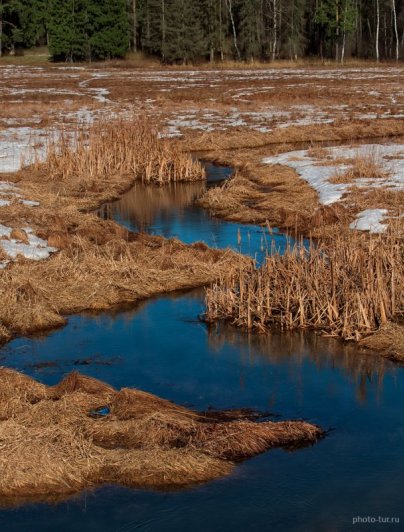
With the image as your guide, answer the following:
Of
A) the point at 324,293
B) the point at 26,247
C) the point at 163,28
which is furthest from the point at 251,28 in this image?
the point at 324,293

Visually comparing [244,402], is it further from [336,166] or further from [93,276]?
[336,166]

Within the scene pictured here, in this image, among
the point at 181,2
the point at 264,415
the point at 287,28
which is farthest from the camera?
the point at 287,28

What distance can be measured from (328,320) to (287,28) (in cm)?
6886

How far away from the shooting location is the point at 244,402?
8.98 meters

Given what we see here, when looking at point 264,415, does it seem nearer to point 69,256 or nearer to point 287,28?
point 69,256

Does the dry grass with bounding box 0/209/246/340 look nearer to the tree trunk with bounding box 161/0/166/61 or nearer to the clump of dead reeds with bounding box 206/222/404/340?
the clump of dead reeds with bounding box 206/222/404/340

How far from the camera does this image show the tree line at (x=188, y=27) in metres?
71.7

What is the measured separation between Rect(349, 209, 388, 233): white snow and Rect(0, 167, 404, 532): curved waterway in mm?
2519

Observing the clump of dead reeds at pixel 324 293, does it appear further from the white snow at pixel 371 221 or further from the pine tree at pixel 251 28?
the pine tree at pixel 251 28

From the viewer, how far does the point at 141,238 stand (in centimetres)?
1537

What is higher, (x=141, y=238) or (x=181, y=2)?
(x=181, y=2)

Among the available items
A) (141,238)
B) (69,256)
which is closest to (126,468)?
(69,256)

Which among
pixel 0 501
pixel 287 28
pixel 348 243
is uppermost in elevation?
pixel 287 28

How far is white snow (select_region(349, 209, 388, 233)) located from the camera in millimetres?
15375
